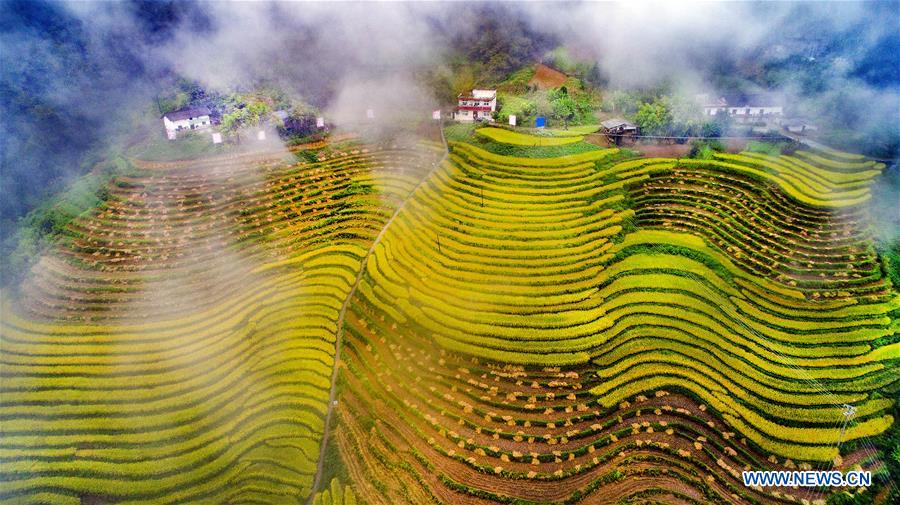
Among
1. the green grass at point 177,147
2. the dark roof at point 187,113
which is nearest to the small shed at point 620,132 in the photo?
the green grass at point 177,147

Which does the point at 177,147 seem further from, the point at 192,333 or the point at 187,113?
the point at 192,333

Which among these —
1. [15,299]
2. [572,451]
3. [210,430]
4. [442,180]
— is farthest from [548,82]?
[15,299]

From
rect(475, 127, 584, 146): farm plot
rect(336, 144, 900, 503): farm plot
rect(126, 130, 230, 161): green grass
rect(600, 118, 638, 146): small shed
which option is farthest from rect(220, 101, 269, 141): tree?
rect(600, 118, 638, 146): small shed

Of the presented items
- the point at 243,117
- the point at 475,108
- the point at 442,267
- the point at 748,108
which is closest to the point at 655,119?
the point at 748,108

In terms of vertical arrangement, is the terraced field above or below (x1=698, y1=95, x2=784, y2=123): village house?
below

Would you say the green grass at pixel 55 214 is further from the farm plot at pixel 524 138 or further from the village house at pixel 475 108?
the farm plot at pixel 524 138

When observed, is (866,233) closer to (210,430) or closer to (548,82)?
(548,82)

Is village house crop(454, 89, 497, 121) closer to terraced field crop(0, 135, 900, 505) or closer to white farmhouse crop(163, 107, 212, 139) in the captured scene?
terraced field crop(0, 135, 900, 505)
